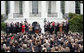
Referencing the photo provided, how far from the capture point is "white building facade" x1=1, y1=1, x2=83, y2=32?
4231 centimetres

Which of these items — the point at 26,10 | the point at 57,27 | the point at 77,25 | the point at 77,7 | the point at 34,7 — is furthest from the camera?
the point at 77,7

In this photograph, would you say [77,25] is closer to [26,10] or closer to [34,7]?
[26,10]

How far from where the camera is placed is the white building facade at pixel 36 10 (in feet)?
139

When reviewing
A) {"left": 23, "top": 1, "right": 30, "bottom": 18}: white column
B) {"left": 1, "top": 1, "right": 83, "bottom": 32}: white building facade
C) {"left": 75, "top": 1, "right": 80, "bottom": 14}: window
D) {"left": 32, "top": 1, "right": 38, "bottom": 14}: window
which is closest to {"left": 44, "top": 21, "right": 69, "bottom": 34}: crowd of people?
{"left": 1, "top": 1, "right": 83, "bottom": 32}: white building facade

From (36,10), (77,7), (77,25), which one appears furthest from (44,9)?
(77,7)

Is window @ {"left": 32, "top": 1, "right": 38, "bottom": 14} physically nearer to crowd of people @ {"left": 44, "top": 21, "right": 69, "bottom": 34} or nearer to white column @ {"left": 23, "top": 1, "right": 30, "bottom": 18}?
white column @ {"left": 23, "top": 1, "right": 30, "bottom": 18}

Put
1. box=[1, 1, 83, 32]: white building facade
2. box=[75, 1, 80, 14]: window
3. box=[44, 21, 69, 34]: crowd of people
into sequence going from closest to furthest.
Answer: box=[44, 21, 69, 34]: crowd of people
box=[1, 1, 83, 32]: white building facade
box=[75, 1, 80, 14]: window

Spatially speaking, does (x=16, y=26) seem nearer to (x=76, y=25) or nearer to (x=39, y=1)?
(x=76, y=25)

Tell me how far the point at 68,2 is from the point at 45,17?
6.07 meters

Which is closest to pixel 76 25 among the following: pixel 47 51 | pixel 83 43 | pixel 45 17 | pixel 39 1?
pixel 45 17

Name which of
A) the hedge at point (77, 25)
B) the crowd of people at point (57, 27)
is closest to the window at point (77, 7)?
the hedge at point (77, 25)

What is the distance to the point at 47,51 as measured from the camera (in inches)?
695

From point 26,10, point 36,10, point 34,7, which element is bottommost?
point 36,10

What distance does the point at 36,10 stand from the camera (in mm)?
45469
